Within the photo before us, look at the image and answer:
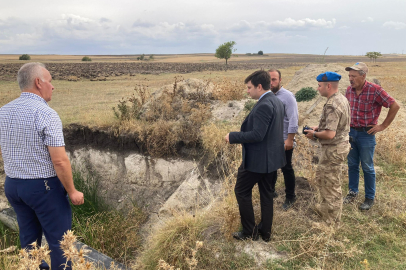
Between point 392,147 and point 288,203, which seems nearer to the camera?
point 288,203

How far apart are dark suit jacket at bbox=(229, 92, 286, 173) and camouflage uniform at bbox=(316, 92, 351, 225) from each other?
749 millimetres

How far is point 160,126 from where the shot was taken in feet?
25.0

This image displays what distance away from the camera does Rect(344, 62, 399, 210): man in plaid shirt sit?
167 inches

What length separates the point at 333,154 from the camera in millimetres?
3666

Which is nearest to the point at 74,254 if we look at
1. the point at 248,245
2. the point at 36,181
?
the point at 36,181

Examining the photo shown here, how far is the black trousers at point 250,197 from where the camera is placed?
344 cm

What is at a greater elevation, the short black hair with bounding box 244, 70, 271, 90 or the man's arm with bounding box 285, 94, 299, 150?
the short black hair with bounding box 244, 70, 271, 90

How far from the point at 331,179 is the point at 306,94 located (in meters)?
6.93

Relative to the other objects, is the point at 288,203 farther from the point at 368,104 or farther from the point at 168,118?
the point at 168,118

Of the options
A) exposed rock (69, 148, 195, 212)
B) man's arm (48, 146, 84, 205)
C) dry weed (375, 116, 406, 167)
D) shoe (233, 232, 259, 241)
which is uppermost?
man's arm (48, 146, 84, 205)

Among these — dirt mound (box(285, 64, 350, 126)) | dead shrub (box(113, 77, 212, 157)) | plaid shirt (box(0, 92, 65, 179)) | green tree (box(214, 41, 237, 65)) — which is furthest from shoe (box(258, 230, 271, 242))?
green tree (box(214, 41, 237, 65))

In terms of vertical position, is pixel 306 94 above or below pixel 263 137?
above

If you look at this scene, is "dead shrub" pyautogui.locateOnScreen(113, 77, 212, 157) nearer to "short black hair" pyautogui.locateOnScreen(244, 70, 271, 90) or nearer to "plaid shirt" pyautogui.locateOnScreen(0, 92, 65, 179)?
"short black hair" pyautogui.locateOnScreen(244, 70, 271, 90)

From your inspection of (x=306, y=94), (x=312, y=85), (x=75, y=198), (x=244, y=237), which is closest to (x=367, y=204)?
(x=244, y=237)
